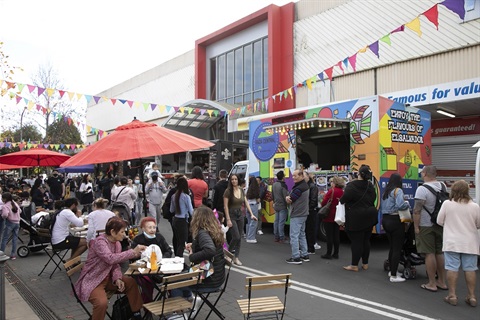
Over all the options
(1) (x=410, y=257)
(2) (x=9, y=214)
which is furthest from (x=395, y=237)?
(2) (x=9, y=214)

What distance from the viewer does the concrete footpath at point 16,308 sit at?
4887mm

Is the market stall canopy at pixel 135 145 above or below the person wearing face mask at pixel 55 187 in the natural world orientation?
above

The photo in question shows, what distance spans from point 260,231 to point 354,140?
376cm

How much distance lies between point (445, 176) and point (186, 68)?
55.4 feet

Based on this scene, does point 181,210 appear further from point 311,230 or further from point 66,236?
point 311,230

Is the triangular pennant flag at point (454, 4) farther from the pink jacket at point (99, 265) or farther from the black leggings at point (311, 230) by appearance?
the pink jacket at point (99, 265)

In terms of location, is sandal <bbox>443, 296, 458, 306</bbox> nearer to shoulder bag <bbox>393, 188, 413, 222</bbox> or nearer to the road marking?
the road marking

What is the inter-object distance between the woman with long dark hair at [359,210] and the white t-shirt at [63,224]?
185 inches

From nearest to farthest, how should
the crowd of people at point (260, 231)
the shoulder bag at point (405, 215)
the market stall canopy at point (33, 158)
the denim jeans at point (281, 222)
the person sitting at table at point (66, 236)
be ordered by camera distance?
the crowd of people at point (260, 231)
the shoulder bag at point (405, 215)
the person sitting at table at point (66, 236)
the denim jeans at point (281, 222)
the market stall canopy at point (33, 158)

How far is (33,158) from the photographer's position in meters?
10.9

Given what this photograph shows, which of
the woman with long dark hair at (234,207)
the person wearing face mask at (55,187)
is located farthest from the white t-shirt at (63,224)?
the person wearing face mask at (55,187)

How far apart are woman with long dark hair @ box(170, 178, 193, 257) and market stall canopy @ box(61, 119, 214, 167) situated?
156 centimetres

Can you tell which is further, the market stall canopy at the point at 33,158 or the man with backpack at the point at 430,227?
the market stall canopy at the point at 33,158

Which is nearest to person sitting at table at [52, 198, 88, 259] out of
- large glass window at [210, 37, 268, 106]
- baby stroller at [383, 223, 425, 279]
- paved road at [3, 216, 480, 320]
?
paved road at [3, 216, 480, 320]
